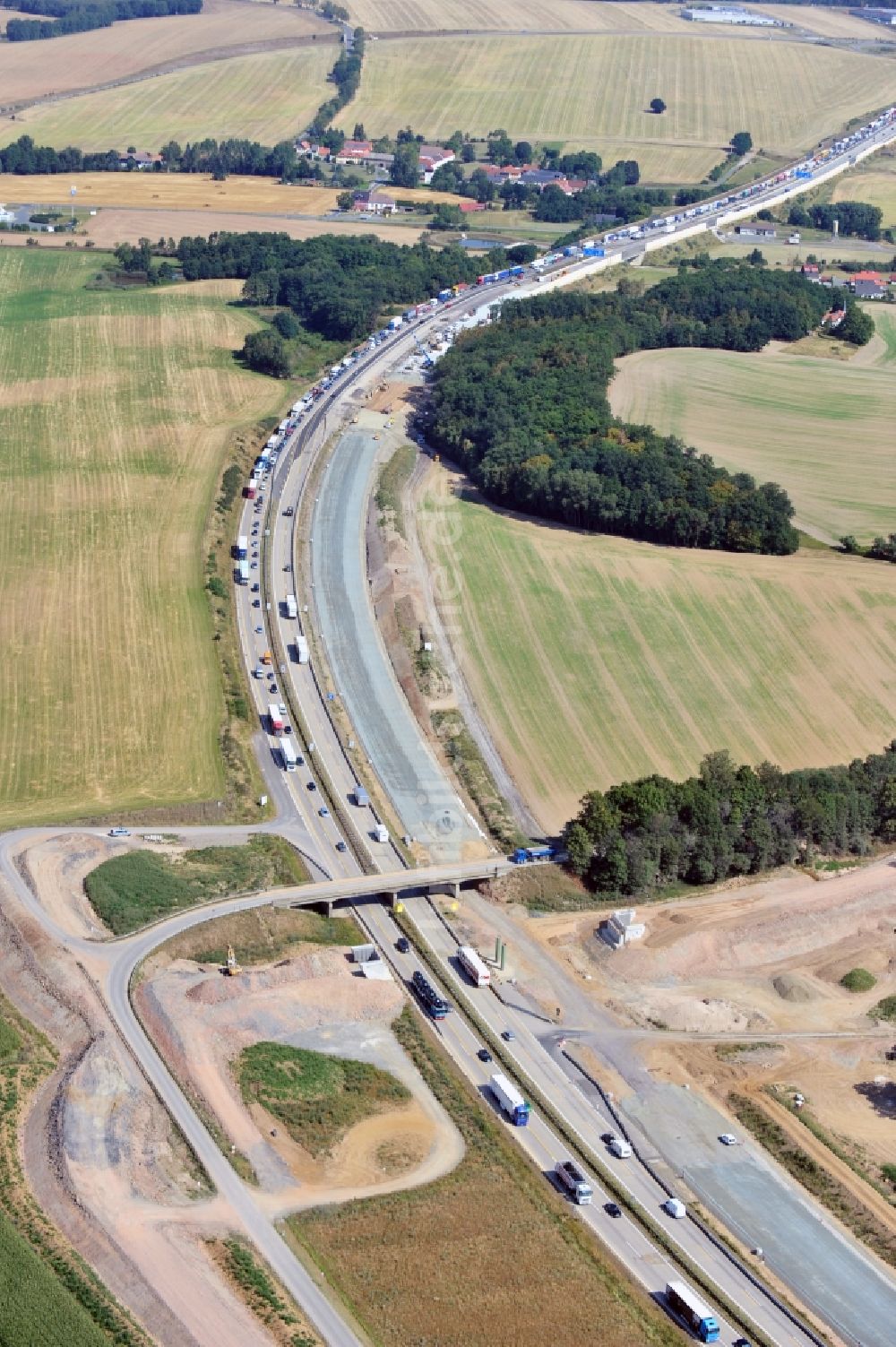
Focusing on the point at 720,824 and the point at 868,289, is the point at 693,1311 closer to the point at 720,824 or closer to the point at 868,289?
the point at 720,824

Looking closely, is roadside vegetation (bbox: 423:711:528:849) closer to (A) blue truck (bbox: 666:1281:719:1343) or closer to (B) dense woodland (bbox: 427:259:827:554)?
(B) dense woodland (bbox: 427:259:827:554)

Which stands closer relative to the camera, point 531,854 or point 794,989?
point 794,989

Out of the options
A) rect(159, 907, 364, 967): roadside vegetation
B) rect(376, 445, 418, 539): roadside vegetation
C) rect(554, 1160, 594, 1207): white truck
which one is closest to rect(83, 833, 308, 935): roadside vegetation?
rect(159, 907, 364, 967): roadside vegetation

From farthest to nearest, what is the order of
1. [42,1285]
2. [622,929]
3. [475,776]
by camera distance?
[475,776] → [622,929] → [42,1285]

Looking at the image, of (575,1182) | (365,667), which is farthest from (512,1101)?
(365,667)

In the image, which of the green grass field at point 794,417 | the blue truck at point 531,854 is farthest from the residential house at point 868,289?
the blue truck at point 531,854

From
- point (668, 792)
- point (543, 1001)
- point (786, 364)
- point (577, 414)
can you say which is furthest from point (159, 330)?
point (543, 1001)

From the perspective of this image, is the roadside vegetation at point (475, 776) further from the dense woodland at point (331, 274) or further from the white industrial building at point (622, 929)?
the dense woodland at point (331, 274)
